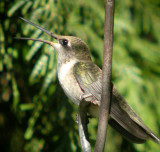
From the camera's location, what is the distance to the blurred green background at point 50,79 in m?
3.07

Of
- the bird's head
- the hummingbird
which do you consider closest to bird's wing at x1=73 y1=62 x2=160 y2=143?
the hummingbird

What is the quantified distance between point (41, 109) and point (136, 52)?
5.25 ft

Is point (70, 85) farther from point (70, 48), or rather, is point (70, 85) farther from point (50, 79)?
point (50, 79)

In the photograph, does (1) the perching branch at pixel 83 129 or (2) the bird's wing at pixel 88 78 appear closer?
(1) the perching branch at pixel 83 129

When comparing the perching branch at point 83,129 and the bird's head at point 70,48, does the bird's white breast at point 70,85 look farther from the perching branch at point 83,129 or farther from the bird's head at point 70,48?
the perching branch at point 83,129

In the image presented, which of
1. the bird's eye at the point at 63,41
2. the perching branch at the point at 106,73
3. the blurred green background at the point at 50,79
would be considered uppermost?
the perching branch at the point at 106,73

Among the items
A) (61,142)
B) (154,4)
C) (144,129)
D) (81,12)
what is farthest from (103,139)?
(154,4)

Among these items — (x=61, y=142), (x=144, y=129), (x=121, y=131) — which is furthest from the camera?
(x=61, y=142)

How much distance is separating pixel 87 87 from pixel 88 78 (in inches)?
3.5

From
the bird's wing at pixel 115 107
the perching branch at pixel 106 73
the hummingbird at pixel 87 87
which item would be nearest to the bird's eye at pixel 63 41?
the hummingbird at pixel 87 87

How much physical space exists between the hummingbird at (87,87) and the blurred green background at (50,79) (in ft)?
1.15

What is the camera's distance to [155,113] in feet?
11.8

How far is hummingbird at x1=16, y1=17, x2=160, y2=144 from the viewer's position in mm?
2234

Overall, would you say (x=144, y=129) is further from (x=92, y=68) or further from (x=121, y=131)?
(x=92, y=68)
